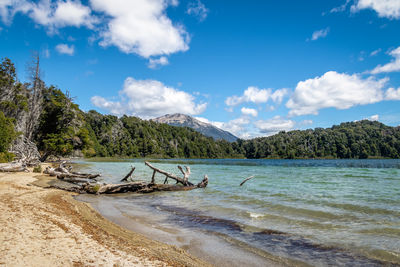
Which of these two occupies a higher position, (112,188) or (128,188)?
(112,188)

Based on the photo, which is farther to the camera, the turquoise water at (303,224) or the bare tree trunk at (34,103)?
the bare tree trunk at (34,103)

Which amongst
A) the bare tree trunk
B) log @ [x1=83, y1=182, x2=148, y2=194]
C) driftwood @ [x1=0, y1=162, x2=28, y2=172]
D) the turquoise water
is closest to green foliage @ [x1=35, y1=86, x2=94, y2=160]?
the bare tree trunk

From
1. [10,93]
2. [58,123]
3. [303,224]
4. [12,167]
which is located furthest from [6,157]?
[303,224]

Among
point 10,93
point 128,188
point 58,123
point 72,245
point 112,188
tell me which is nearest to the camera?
point 72,245

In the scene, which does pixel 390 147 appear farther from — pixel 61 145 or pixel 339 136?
pixel 61 145

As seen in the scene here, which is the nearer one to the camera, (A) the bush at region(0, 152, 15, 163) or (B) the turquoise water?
(B) the turquoise water

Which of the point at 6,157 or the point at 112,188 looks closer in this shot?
the point at 112,188

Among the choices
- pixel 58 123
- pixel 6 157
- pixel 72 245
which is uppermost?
pixel 58 123

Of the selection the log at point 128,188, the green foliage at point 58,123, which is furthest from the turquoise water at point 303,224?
the green foliage at point 58,123

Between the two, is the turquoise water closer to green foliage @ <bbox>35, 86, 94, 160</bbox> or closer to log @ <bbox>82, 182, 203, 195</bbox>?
log @ <bbox>82, 182, 203, 195</bbox>

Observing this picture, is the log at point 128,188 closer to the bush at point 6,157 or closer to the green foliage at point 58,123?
the bush at point 6,157

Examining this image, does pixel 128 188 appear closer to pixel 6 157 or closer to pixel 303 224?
pixel 303 224

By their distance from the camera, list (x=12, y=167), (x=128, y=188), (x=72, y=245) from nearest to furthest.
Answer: (x=72, y=245)
(x=128, y=188)
(x=12, y=167)

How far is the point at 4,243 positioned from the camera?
4.88m
